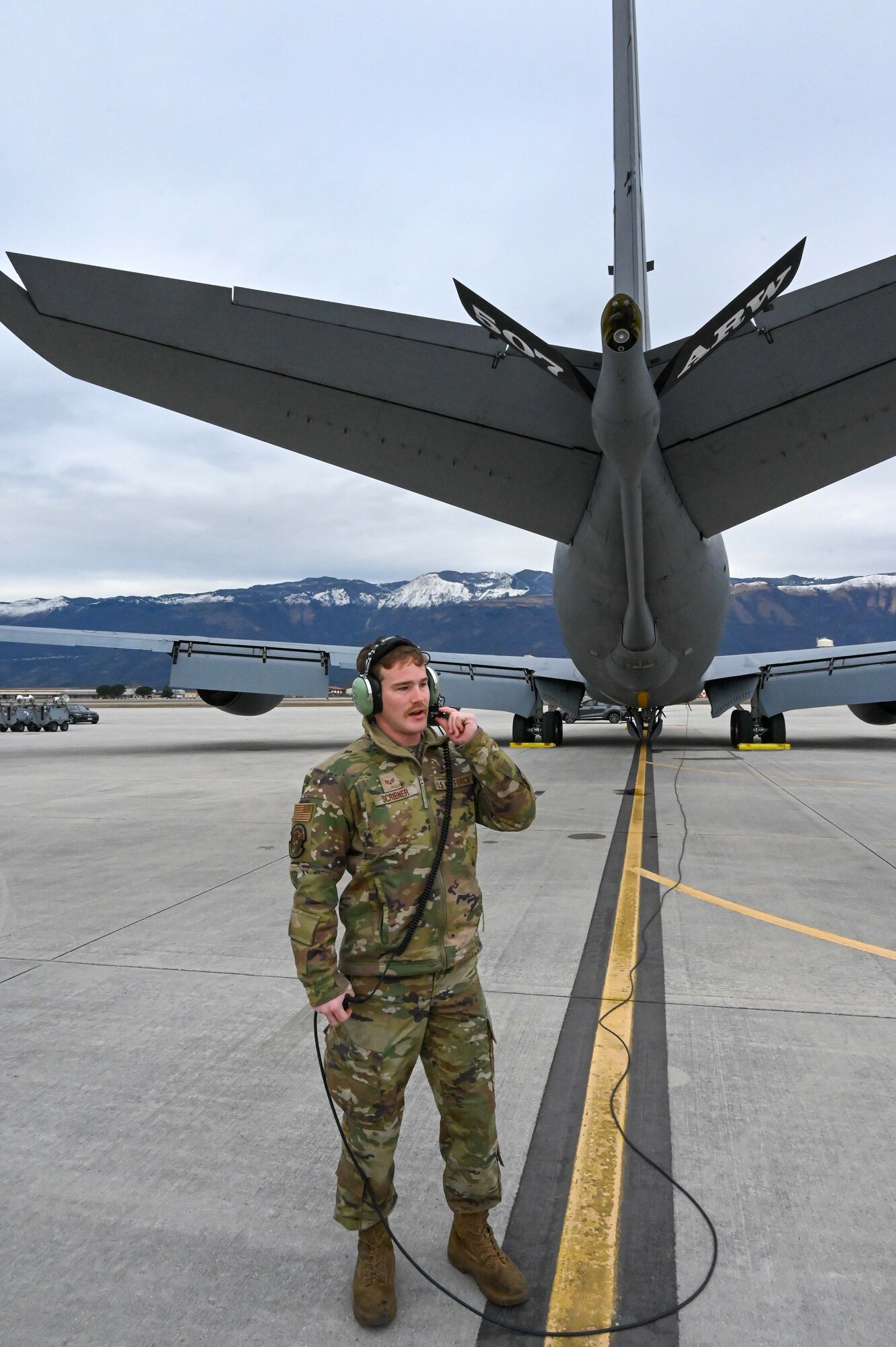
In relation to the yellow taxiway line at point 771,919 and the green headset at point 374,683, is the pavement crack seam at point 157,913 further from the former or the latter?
the green headset at point 374,683

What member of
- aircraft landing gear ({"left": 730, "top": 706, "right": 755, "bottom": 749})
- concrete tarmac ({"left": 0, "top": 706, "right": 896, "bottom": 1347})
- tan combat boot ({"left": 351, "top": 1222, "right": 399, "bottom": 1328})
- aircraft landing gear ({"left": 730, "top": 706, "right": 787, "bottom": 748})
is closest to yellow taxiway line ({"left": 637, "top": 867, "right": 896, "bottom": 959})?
concrete tarmac ({"left": 0, "top": 706, "right": 896, "bottom": 1347})

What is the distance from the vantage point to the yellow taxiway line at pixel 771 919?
17.8ft

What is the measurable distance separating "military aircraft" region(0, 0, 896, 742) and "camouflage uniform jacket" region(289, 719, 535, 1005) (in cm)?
265

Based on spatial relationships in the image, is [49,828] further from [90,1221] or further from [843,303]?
[843,303]

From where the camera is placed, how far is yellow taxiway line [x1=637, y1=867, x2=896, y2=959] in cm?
542

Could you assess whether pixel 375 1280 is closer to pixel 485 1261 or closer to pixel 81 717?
pixel 485 1261

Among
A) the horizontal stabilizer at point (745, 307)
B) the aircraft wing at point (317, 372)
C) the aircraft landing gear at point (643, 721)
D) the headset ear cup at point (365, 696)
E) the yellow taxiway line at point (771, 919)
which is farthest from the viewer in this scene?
the aircraft landing gear at point (643, 721)

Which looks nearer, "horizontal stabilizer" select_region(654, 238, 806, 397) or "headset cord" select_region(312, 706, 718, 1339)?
"headset cord" select_region(312, 706, 718, 1339)

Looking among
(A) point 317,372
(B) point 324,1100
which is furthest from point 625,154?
(B) point 324,1100

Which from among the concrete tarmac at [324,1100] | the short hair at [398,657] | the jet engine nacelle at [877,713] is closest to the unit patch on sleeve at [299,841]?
the short hair at [398,657]

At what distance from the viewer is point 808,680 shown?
19.8 m

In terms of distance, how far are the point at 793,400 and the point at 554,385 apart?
1863 millimetres

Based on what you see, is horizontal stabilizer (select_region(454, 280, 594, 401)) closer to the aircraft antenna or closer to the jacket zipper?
the jacket zipper

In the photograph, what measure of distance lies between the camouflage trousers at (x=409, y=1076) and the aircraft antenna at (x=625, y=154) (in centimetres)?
776
